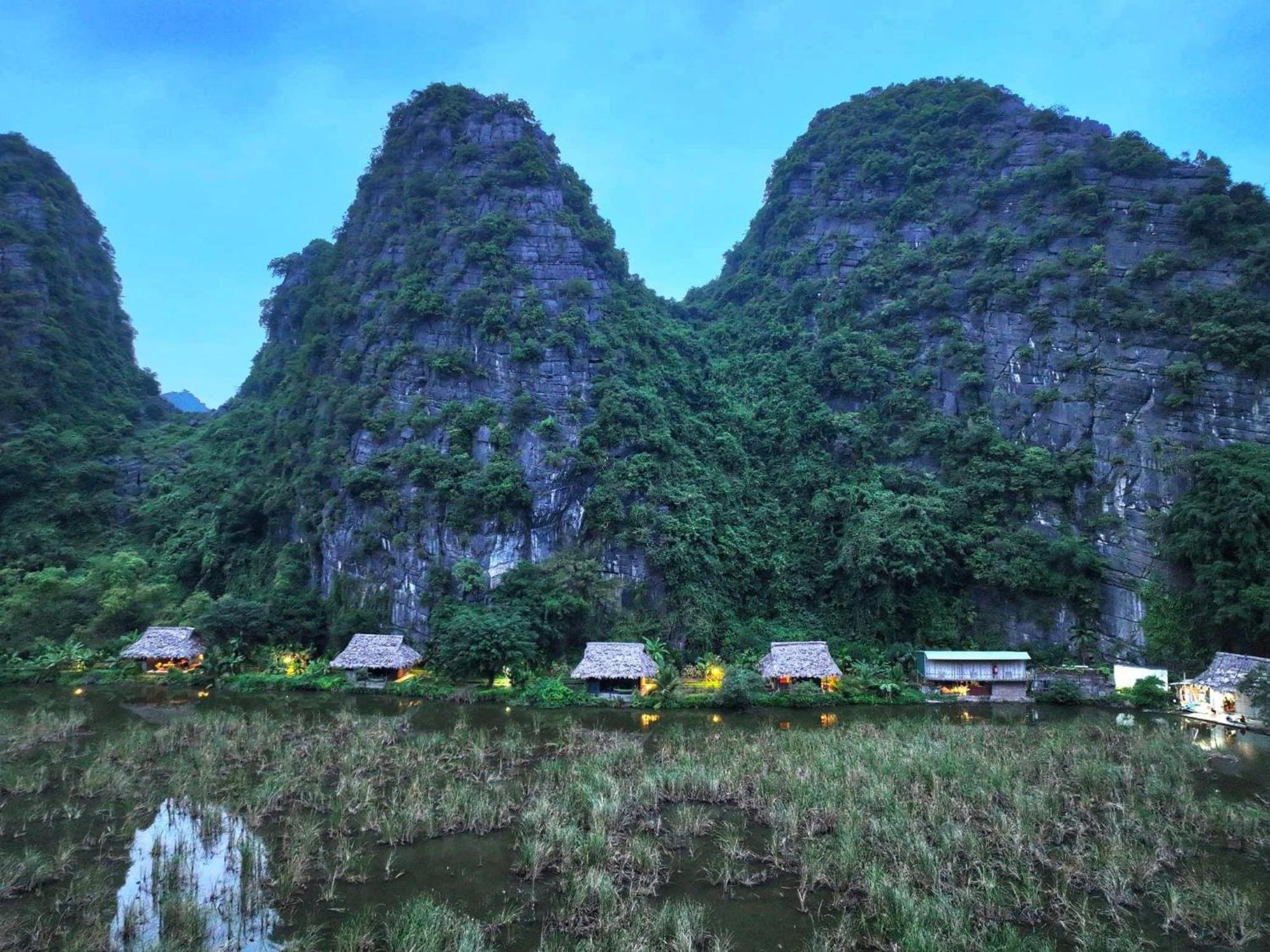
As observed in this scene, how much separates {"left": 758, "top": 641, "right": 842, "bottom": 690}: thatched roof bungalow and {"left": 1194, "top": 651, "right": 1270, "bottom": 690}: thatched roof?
45.3 ft

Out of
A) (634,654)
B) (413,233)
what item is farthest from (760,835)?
(413,233)

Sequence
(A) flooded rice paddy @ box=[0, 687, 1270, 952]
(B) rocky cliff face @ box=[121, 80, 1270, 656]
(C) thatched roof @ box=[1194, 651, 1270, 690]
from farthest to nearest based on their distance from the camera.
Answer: (B) rocky cliff face @ box=[121, 80, 1270, 656] → (C) thatched roof @ box=[1194, 651, 1270, 690] → (A) flooded rice paddy @ box=[0, 687, 1270, 952]

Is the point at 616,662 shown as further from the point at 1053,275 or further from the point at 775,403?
the point at 1053,275

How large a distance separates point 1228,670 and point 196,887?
33.6 m

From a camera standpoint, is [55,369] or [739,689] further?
[55,369]

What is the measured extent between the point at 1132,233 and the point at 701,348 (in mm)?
29291

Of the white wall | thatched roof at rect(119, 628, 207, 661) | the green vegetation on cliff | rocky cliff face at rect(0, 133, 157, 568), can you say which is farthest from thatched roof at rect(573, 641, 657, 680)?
rocky cliff face at rect(0, 133, 157, 568)

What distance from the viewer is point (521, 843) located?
42.5 ft

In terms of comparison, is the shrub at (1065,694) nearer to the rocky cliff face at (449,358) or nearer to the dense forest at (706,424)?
the dense forest at (706,424)

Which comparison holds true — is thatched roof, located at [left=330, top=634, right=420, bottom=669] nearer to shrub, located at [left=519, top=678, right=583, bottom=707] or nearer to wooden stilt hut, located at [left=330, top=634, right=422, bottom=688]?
wooden stilt hut, located at [left=330, top=634, right=422, bottom=688]

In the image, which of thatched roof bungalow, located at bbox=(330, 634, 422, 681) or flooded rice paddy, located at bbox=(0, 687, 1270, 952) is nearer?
flooded rice paddy, located at bbox=(0, 687, 1270, 952)

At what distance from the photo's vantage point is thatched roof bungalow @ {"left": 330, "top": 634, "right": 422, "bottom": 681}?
99.9 ft

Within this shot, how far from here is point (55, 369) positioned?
1945 inches

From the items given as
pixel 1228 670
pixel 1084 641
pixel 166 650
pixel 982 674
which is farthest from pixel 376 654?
pixel 1228 670
